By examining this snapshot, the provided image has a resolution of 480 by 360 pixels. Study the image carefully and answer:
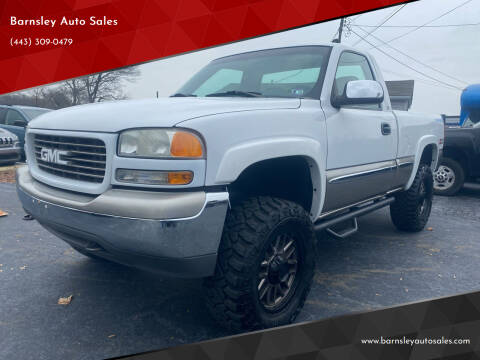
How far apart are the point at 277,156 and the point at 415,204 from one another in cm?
Result: 273

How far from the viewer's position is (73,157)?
6.70ft

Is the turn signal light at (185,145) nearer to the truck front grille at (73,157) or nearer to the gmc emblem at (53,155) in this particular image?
the truck front grille at (73,157)

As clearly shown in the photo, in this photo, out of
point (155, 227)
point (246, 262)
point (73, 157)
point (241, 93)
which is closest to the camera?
point (155, 227)

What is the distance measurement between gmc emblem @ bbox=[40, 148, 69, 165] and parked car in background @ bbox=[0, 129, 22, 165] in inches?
274

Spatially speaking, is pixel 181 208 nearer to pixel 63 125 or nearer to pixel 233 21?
pixel 63 125

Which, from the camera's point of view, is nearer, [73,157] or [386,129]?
[73,157]

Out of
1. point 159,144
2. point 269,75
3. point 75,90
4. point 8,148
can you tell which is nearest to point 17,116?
point 8,148

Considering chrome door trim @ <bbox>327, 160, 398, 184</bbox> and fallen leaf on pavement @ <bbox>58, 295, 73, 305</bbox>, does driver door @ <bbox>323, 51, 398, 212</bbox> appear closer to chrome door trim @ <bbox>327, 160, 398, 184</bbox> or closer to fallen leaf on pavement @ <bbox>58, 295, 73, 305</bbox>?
chrome door trim @ <bbox>327, 160, 398, 184</bbox>

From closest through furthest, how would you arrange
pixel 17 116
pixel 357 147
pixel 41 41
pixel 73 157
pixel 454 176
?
pixel 73 157 < pixel 357 147 < pixel 41 41 < pixel 454 176 < pixel 17 116

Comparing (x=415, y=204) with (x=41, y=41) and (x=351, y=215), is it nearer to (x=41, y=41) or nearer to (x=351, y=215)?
(x=351, y=215)

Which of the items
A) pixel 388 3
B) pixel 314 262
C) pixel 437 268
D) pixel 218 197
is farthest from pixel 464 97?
pixel 218 197

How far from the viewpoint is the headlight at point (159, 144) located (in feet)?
5.65

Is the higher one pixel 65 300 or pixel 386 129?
pixel 386 129

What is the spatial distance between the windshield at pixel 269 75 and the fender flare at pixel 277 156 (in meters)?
0.51
